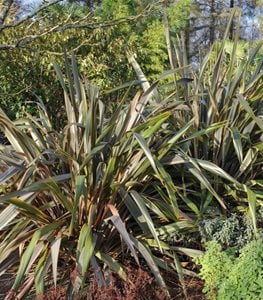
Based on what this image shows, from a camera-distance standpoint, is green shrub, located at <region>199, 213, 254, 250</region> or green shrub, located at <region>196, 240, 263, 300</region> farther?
green shrub, located at <region>199, 213, 254, 250</region>

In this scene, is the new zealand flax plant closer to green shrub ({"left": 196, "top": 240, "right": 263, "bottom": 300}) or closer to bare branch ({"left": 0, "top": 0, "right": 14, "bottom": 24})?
green shrub ({"left": 196, "top": 240, "right": 263, "bottom": 300})

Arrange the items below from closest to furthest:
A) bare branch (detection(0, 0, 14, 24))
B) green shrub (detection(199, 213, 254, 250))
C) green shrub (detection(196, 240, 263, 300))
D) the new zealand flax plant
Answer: green shrub (detection(196, 240, 263, 300)), the new zealand flax plant, green shrub (detection(199, 213, 254, 250)), bare branch (detection(0, 0, 14, 24))

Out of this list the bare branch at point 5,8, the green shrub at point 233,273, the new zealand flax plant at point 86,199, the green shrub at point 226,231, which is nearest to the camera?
the green shrub at point 233,273

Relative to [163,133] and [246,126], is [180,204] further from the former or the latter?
[246,126]

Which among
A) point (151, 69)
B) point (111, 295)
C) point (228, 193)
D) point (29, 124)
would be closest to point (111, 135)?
point (29, 124)

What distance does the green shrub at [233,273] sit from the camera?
2.42 metres

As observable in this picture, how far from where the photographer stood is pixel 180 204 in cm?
354

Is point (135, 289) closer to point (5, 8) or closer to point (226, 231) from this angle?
point (226, 231)

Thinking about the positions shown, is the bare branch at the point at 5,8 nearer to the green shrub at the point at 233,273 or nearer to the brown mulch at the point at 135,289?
the brown mulch at the point at 135,289

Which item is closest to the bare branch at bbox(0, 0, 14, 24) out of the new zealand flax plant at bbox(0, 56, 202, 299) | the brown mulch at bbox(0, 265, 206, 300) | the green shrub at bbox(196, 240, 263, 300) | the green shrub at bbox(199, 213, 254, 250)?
the new zealand flax plant at bbox(0, 56, 202, 299)

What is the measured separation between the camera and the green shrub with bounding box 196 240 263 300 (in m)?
2.42

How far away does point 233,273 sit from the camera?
98.3 inches

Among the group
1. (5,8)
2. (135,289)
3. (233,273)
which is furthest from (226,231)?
(5,8)

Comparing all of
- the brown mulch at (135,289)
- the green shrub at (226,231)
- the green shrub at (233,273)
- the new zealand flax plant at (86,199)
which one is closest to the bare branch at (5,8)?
the new zealand flax plant at (86,199)
